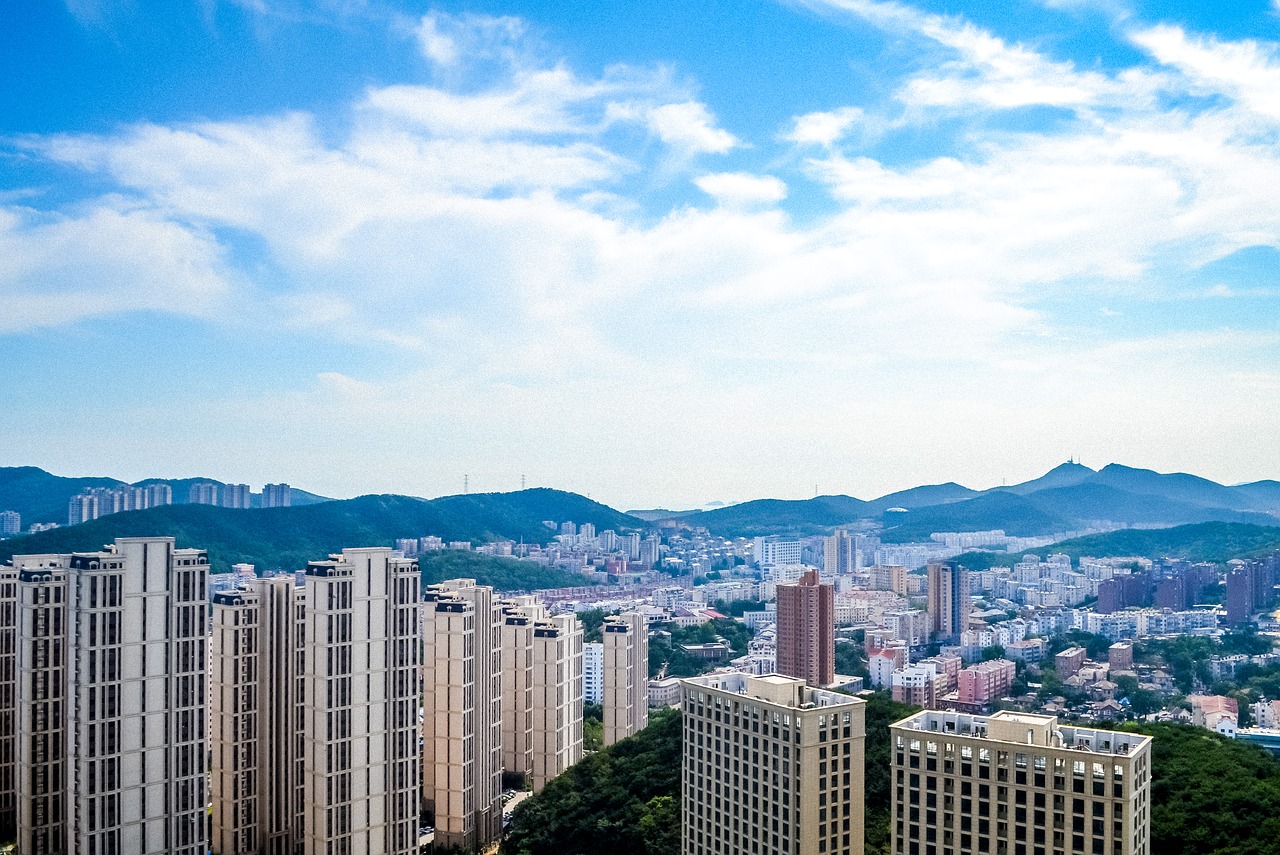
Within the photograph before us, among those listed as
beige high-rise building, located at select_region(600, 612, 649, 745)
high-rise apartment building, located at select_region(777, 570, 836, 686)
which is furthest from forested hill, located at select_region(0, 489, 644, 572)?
high-rise apartment building, located at select_region(777, 570, 836, 686)

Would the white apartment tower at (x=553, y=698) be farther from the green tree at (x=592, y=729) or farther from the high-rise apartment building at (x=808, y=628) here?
the high-rise apartment building at (x=808, y=628)

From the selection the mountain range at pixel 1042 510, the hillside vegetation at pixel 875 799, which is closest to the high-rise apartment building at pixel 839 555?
the mountain range at pixel 1042 510

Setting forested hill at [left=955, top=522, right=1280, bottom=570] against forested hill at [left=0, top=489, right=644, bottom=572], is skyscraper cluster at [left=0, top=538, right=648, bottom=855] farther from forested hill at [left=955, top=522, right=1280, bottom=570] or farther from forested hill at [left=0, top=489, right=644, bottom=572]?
forested hill at [left=955, top=522, right=1280, bottom=570]

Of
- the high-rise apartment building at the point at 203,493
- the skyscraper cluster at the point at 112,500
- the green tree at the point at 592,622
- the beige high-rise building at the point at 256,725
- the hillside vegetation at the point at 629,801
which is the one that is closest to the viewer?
the hillside vegetation at the point at 629,801

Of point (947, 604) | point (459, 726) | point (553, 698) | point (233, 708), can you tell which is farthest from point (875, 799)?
point (947, 604)

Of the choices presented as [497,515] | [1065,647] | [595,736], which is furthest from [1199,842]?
[497,515]

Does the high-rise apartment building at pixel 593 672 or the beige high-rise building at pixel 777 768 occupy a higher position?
the beige high-rise building at pixel 777 768
